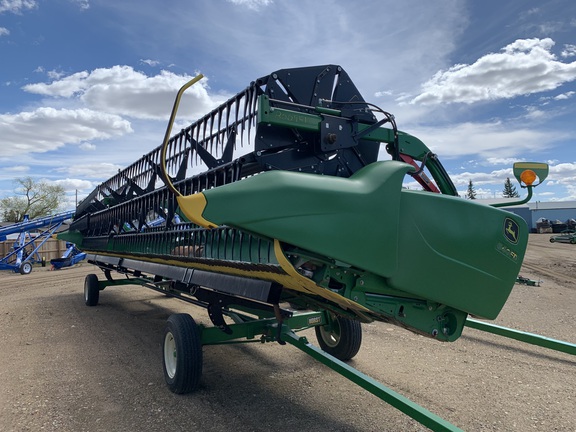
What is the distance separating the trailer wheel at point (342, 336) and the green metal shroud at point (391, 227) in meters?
2.26

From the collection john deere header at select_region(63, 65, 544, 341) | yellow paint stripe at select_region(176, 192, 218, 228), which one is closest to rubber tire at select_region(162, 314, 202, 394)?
john deere header at select_region(63, 65, 544, 341)

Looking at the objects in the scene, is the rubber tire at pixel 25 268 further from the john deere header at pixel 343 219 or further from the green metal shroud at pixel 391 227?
the green metal shroud at pixel 391 227

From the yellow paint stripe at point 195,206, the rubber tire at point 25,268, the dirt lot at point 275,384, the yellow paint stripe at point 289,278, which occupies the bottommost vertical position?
the rubber tire at point 25,268

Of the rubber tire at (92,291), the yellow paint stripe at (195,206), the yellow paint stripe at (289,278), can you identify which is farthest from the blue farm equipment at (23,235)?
the yellow paint stripe at (195,206)

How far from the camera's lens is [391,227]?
8.16ft

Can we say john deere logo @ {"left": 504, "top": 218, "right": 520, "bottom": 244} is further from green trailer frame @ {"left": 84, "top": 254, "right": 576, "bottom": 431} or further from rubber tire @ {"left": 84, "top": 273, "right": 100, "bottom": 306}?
rubber tire @ {"left": 84, "top": 273, "right": 100, "bottom": 306}

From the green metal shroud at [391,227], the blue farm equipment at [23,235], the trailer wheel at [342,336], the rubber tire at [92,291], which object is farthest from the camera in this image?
the blue farm equipment at [23,235]

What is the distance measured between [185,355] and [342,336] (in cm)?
194

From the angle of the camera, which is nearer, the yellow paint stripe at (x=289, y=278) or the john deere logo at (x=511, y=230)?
the yellow paint stripe at (x=289, y=278)

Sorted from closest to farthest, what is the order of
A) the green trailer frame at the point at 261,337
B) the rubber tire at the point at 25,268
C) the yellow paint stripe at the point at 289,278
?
the yellow paint stripe at the point at 289,278 < the green trailer frame at the point at 261,337 < the rubber tire at the point at 25,268

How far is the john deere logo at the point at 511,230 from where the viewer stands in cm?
287

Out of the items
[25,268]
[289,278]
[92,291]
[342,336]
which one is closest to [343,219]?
[289,278]

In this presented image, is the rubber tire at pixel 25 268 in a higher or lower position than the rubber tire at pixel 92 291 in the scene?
lower

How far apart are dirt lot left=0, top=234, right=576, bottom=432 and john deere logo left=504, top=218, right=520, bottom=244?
1.65 metres
